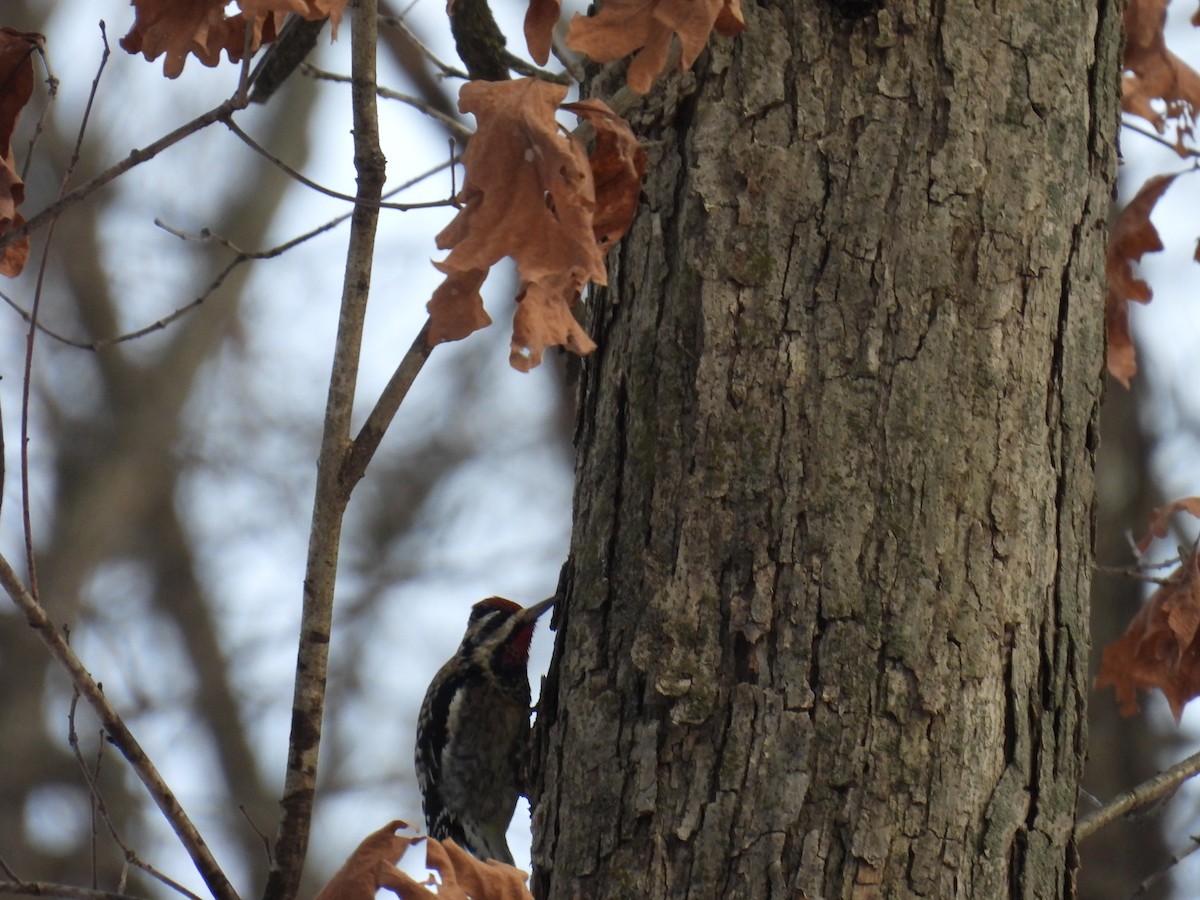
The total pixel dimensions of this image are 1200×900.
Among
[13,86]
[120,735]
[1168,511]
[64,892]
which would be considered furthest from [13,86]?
[1168,511]

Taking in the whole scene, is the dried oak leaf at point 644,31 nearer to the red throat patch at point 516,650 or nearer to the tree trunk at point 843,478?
the tree trunk at point 843,478

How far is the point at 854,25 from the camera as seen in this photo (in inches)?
94.0

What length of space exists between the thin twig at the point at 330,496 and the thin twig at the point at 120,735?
98 mm

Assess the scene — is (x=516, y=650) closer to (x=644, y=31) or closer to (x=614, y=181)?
(x=614, y=181)

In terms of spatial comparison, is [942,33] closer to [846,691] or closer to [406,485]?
[846,691]

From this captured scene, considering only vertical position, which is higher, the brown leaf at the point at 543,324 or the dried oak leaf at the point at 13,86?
the dried oak leaf at the point at 13,86

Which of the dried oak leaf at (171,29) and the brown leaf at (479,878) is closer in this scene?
the brown leaf at (479,878)

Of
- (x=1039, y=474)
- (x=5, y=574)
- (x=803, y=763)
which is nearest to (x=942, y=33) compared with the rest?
(x=1039, y=474)

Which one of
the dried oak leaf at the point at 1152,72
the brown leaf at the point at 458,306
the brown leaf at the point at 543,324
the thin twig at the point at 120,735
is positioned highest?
the dried oak leaf at the point at 1152,72

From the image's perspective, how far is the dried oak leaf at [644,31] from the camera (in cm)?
187

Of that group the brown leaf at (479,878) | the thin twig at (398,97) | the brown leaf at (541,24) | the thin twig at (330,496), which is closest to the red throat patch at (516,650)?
the thin twig at (398,97)

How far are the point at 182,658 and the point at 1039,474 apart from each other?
360 inches

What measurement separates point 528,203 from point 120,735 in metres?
0.95

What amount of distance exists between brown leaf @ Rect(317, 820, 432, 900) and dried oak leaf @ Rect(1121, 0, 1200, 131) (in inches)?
98.0
